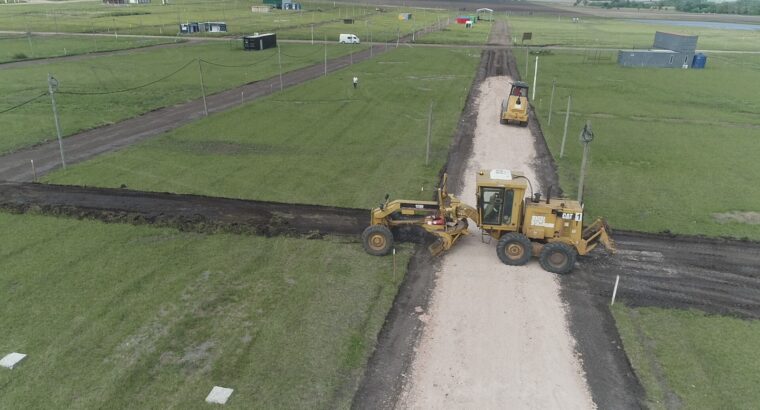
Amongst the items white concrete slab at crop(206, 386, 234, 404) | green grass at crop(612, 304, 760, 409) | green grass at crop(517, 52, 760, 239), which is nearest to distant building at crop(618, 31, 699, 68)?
Result: green grass at crop(517, 52, 760, 239)

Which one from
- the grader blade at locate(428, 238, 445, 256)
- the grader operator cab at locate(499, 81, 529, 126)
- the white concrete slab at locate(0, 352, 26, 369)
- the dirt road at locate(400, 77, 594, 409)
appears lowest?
the dirt road at locate(400, 77, 594, 409)

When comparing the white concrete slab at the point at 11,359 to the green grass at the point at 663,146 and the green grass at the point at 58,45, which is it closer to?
the green grass at the point at 663,146

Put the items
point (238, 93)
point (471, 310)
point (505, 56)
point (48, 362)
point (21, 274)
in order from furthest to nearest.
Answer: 1. point (505, 56)
2. point (238, 93)
3. point (21, 274)
4. point (471, 310)
5. point (48, 362)

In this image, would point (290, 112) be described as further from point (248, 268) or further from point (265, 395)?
point (265, 395)

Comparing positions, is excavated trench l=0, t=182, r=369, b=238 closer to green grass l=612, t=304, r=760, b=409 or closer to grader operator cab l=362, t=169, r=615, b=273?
grader operator cab l=362, t=169, r=615, b=273

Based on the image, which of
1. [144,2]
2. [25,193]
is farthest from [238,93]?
[144,2]

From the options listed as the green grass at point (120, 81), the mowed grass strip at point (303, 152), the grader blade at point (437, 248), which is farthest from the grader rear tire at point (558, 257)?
the green grass at point (120, 81)

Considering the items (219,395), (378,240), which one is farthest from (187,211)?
(219,395)
